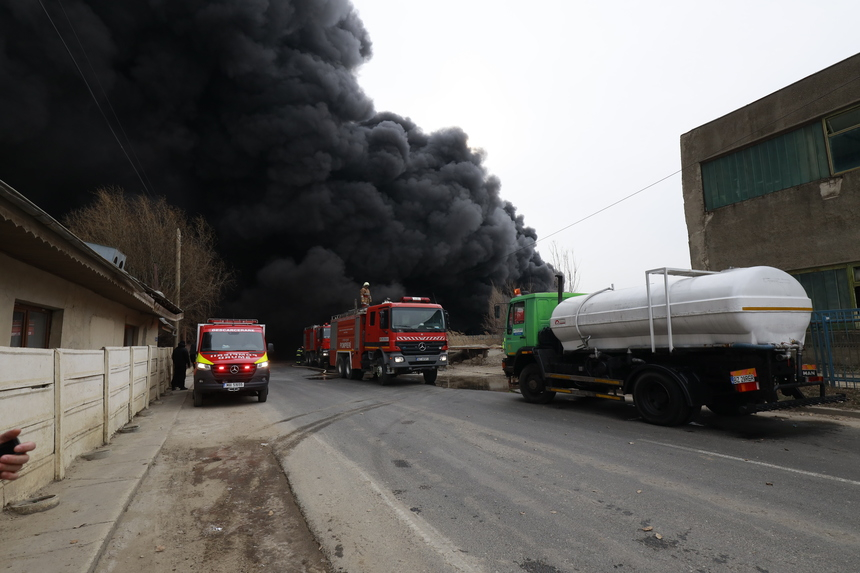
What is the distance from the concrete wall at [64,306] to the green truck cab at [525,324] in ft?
27.3

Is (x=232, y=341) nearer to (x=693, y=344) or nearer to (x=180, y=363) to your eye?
(x=180, y=363)

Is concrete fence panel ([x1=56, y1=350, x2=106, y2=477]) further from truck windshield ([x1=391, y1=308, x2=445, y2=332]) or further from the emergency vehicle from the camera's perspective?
truck windshield ([x1=391, y1=308, x2=445, y2=332])

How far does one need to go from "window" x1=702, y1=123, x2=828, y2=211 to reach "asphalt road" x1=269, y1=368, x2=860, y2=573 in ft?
22.3

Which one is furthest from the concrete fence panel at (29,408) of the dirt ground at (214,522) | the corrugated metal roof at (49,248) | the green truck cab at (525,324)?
the green truck cab at (525,324)

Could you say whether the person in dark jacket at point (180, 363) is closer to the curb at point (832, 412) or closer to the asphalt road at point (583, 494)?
the asphalt road at point (583, 494)

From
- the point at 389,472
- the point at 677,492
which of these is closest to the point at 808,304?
the point at 677,492

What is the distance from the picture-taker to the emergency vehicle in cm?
1084

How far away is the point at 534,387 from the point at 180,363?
37.6ft

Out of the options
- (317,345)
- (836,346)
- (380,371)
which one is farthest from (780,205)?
(317,345)

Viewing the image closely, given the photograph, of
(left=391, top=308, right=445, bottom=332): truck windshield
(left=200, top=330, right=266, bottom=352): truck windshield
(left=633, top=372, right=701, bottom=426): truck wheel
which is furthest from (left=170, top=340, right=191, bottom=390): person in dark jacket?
(left=633, top=372, right=701, bottom=426): truck wheel

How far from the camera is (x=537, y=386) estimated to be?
10.0 meters

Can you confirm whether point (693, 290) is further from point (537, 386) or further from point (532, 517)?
point (532, 517)

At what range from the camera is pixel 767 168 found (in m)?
12.0

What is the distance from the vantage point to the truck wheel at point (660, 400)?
689cm
